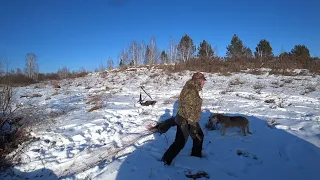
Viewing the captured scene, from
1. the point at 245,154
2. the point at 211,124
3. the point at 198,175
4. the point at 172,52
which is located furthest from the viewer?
the point at 172,52

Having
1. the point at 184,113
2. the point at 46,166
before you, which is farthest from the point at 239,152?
the point at 46,166

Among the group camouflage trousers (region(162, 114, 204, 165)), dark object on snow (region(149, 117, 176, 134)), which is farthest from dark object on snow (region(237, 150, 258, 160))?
dark object on snow (region(149, 117, 176, 134))

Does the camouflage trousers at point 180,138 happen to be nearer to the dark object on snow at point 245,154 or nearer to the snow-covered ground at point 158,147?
the snow-covered ground at point 158,147

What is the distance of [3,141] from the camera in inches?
209

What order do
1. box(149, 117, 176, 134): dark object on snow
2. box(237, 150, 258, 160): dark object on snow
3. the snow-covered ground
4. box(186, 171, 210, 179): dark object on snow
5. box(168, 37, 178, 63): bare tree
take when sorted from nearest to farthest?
box(186, 171, 210, 179): dark object on snow
the snow-covered ground
box(237, 150, 258, 160): dark object on snow
box(149, 117, 176, 134): dark object on snow
box(168, 37, 178, 63): bare tree

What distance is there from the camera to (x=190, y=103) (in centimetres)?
439

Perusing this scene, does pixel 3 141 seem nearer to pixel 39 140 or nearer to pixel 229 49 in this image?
pixel 39 140

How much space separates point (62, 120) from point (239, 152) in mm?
5308

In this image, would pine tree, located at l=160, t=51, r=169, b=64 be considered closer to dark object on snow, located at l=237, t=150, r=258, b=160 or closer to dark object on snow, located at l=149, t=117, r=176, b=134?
dark object on snow, located at l=149, t=117, r=176, b=134

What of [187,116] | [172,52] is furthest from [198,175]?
[172,52]

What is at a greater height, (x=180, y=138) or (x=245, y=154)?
(x=180, y=138)

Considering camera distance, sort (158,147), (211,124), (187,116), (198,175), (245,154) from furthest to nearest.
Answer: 1. (211,124)
2. (158,147)
3. (245,154)
4. (187,116)
5. (198,175)

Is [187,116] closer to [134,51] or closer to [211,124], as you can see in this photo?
[211,124]

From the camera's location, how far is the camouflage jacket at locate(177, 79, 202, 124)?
4.38 m
